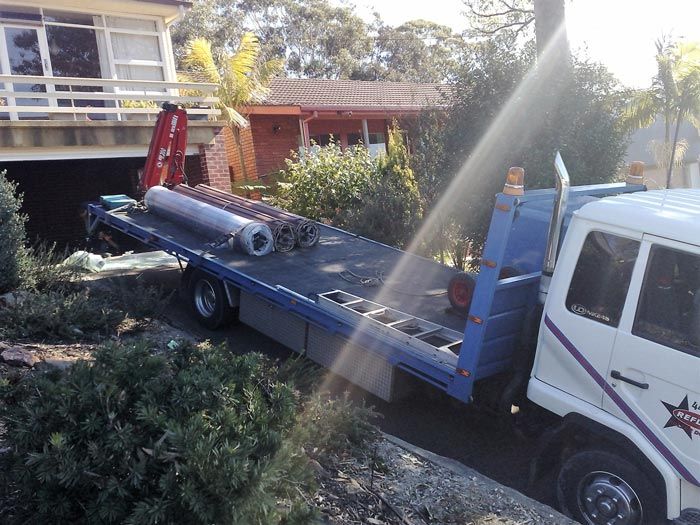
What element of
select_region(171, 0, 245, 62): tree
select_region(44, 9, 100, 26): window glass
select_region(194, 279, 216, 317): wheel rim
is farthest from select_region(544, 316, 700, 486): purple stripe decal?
select_region(171, 0, 245, 62): tree

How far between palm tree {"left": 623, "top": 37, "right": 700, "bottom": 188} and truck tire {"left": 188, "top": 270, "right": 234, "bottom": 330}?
10.8 metres

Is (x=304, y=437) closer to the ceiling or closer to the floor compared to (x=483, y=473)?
closer to the ceiling

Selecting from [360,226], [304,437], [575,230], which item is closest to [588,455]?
[575,230]

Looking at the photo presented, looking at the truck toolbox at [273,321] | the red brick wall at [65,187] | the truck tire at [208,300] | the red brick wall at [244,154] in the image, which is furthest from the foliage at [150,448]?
the red brick wall at [244,154]

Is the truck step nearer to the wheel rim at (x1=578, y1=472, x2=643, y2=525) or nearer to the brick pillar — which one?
the wheel rim at (x1=578, y1=472, x2=643, y2=525)

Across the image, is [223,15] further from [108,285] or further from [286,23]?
[108,285]

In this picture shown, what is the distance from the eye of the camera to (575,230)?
13.6 feet

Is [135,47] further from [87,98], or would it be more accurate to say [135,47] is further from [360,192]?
[360,192]

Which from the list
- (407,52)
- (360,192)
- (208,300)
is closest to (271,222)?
(208,300)

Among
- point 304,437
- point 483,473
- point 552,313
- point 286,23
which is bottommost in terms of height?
point 483,473

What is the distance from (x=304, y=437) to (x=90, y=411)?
1.15 metres

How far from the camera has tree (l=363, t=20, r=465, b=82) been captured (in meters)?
43.8

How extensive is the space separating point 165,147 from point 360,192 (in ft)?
12.1

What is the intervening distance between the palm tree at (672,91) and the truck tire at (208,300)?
1080cm
